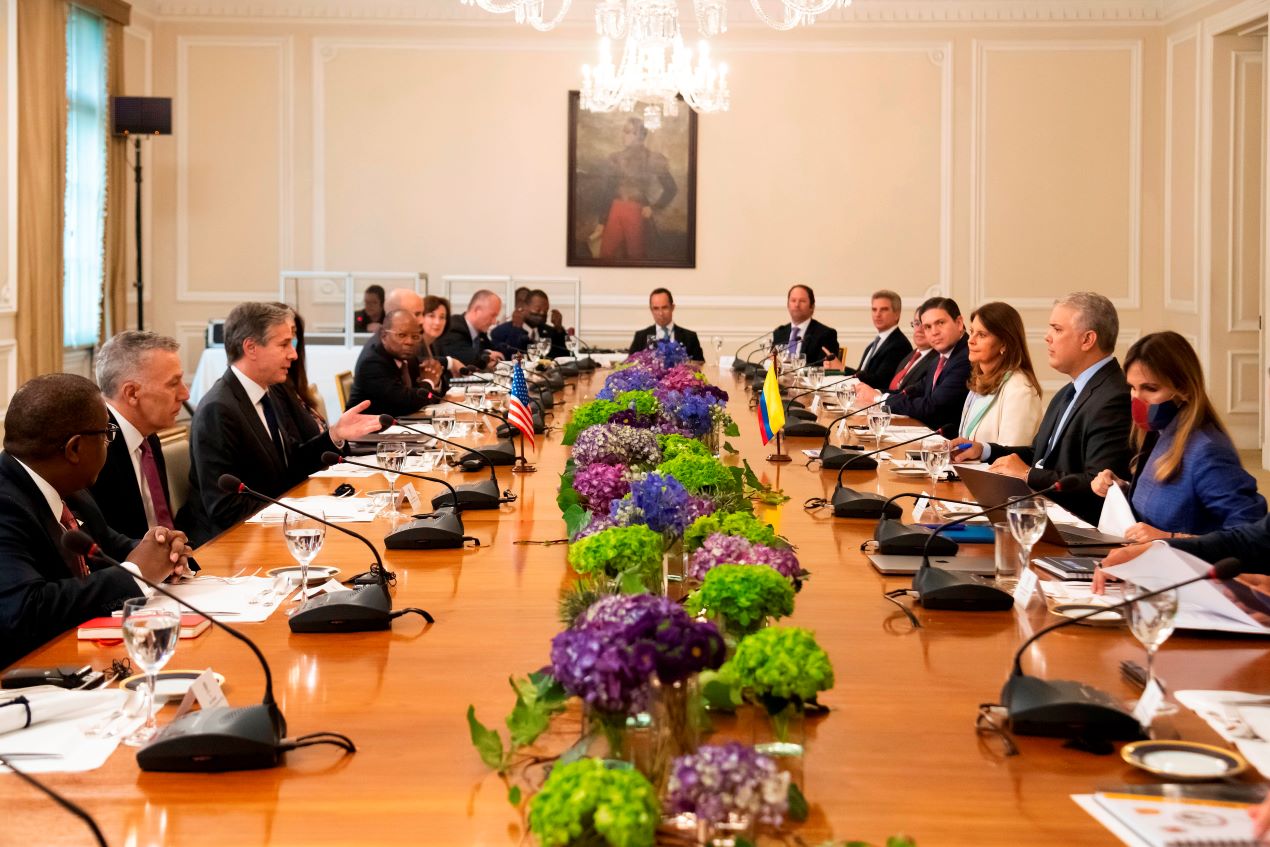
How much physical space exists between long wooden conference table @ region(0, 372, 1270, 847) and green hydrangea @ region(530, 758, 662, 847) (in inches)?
9.7

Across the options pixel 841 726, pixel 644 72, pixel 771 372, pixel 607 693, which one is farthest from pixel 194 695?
pixel 644 72

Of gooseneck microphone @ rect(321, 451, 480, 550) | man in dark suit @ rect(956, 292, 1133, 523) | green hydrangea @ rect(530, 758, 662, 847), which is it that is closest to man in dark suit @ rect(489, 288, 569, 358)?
man in dark suit @ rect(956, 292, 1133, 523)

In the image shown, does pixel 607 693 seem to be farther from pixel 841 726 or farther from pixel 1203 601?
pixel 1203 601

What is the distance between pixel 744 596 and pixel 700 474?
3.35 ft

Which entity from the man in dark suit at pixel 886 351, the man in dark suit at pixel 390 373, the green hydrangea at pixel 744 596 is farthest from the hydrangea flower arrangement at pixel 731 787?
the man in dark suit at pixel 886 351

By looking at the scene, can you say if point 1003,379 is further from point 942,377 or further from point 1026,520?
point 1026,520

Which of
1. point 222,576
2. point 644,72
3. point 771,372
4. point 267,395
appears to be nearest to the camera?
point 222,576

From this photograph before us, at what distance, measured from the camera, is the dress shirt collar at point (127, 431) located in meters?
3.79

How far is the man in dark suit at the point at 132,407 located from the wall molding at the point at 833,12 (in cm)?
819

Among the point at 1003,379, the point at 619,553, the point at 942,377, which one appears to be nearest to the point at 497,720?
the point at 619,553

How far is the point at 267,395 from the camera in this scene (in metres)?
5.18

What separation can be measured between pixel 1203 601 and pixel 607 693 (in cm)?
149

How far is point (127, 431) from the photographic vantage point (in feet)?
12.5

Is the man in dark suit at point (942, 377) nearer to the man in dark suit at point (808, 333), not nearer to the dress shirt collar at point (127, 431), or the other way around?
the man in dark suit at point (808, 333)
